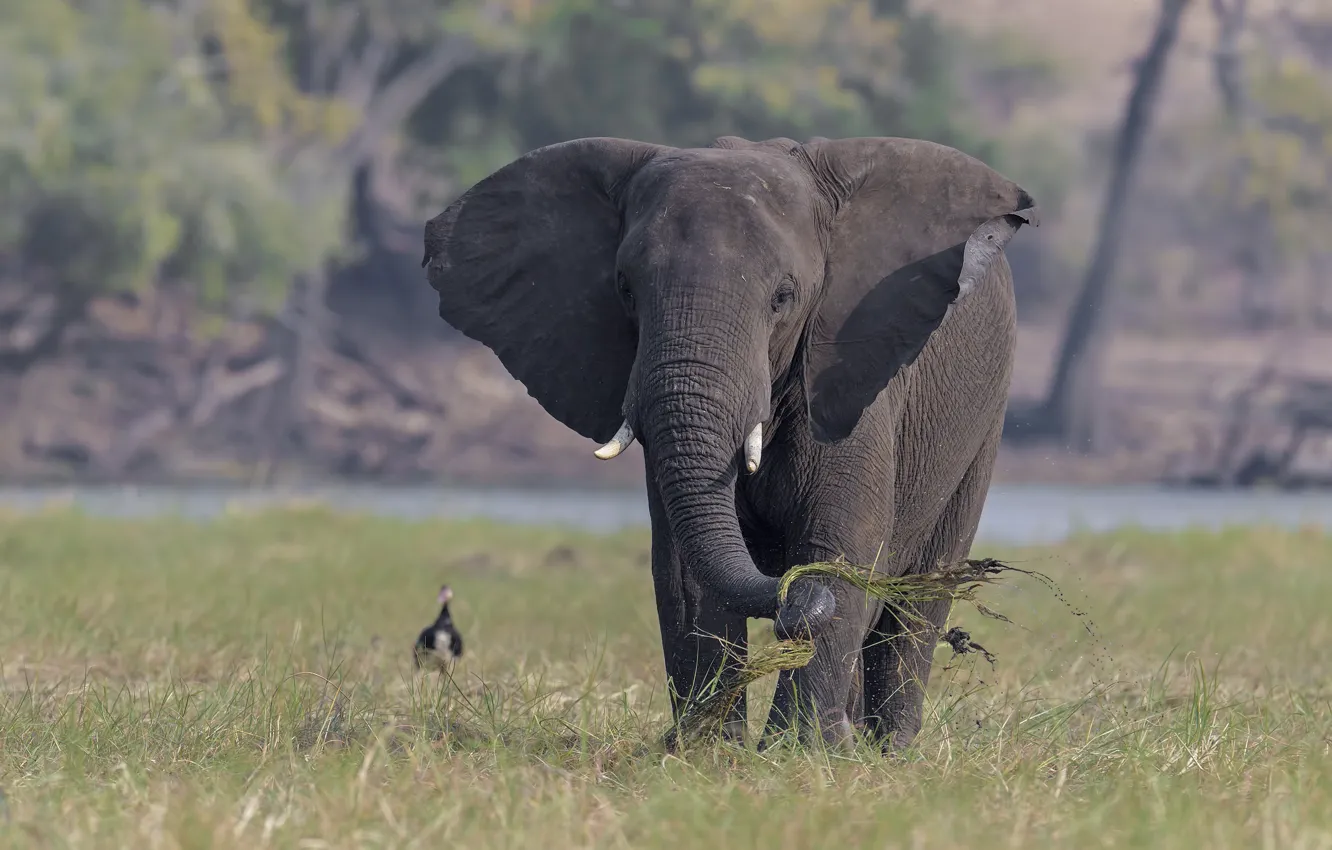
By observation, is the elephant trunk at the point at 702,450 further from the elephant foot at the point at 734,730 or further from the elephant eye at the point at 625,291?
the elephant foot at the point at 734,730

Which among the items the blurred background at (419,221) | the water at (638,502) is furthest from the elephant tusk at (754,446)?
the blurred background at (419,221)

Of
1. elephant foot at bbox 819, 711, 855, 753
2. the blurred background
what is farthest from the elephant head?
the blurred background

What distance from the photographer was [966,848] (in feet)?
14.3

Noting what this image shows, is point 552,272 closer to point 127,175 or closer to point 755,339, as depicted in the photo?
point 755,339

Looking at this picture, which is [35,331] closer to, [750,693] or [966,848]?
[750,693]

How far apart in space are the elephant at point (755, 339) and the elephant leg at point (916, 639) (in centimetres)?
18

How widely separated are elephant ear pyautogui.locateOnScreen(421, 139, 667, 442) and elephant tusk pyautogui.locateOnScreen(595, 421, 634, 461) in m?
0.35

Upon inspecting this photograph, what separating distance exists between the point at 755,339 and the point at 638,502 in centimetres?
2581

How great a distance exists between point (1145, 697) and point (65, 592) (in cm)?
578

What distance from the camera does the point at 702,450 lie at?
5371 mm

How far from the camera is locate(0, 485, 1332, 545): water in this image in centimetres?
2666

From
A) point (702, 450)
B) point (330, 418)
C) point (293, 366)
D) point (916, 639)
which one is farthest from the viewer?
point (330, 418)

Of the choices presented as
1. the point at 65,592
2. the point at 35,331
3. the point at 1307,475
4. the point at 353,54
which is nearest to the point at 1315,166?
the point at 1307,475

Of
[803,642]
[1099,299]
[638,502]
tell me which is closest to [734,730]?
[803,642]
